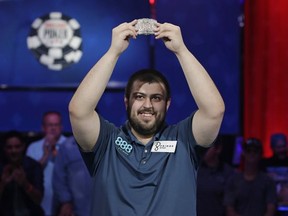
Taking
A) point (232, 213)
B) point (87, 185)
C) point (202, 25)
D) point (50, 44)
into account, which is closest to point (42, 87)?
point (50, 44)

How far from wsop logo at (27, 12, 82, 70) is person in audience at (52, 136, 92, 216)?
191 centimetres


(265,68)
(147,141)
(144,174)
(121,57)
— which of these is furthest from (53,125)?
(144,174)

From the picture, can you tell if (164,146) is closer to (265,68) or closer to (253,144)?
(253,144)

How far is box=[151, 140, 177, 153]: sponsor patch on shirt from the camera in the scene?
2.66 m

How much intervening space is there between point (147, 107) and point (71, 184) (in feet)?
7.89

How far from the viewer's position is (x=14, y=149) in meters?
5.07

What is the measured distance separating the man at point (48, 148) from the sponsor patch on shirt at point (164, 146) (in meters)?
2.87

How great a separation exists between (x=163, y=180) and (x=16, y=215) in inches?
98.4

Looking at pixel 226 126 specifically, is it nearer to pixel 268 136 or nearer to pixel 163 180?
pixel 268 136

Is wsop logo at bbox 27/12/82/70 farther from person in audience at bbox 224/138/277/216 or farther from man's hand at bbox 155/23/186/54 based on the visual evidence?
man's hand at bbox 155/23/186/54

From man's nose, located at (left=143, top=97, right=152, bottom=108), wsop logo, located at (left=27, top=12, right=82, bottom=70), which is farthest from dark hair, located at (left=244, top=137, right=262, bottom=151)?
man's nose, located at (left=143, top=97, right=152, bottom=108)

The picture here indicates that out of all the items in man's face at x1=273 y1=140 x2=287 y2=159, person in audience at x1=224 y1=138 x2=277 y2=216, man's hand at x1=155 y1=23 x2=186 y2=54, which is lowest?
person in audience at x1=224 y1=138 x2=277 y2=216

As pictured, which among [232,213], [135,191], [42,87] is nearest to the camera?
[135,191]

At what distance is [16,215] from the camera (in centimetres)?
490
